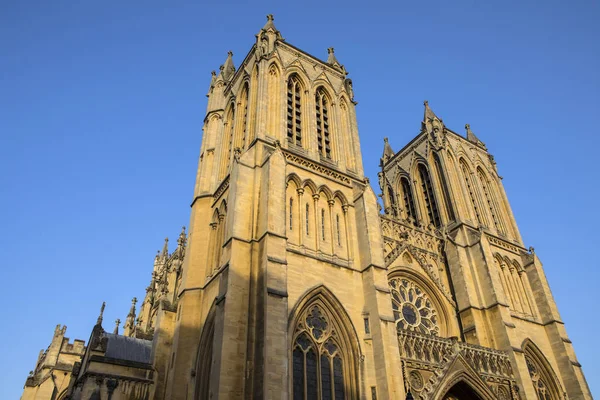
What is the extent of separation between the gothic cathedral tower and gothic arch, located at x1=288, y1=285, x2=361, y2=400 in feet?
0.18

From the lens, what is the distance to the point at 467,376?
20.4 metres

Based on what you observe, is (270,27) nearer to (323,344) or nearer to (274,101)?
(274,101)

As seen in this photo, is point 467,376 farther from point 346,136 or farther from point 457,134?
point 457,134

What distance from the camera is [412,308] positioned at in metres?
24.3

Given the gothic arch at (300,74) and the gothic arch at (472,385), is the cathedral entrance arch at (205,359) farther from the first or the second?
the gothic arch at (300,74)

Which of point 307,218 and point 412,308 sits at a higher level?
point 307,218

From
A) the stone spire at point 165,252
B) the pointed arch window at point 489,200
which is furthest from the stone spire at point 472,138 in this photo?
the stone spire at point 165,252

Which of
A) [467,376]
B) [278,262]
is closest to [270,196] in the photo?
[278,262]

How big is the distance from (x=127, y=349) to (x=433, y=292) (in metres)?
16.8

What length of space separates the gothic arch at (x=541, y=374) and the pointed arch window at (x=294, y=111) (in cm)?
1620

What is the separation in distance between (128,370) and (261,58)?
16.8 metres

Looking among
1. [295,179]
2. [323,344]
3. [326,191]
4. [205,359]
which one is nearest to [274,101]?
[295,179]

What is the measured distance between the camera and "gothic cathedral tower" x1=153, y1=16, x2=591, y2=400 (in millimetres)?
17688

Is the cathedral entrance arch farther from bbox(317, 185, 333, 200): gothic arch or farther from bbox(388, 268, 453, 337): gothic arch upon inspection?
bbox(388, 268, 453, 337): gothic arch
